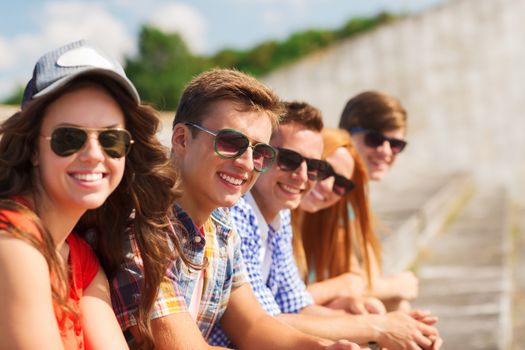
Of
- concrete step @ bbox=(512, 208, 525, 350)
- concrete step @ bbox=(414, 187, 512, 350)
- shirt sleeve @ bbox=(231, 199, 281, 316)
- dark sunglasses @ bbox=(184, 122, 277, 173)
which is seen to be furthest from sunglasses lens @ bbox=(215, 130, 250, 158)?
concrete step @ bbox=(512, 208, 525, 350)

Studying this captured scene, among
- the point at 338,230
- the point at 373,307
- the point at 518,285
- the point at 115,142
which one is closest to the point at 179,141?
the point at 115,142

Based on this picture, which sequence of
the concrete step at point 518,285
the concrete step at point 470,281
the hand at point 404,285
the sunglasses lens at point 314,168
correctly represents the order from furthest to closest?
the concrete step at point 518,285
the concrete step at point 470,281
the hand at point 404,285
the sunglasses lens at point 314,168

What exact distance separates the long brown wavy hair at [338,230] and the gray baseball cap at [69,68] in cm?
202

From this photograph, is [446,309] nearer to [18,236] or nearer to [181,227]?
[181,227]

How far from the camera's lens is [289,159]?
307 centimetres

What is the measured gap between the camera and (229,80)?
224cm

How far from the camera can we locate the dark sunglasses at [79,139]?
1.74m

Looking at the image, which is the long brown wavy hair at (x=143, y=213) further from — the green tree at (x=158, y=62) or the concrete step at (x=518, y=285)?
the green tree at (x=158, y=62)

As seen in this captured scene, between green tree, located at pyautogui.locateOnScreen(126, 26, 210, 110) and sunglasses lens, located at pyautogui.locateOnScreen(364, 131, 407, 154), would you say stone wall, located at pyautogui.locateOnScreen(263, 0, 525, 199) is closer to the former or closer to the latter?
green tree, located at pyautogui.locateOnScreen(126, 26, 210, 110)

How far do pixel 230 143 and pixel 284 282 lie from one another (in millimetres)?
1015

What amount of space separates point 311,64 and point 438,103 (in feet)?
9.80

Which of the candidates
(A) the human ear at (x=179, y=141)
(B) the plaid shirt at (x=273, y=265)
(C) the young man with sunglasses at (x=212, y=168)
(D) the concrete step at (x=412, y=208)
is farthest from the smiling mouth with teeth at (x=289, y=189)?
(D) the concrete step at (x=412, y=208)

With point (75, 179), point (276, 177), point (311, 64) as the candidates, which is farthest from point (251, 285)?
point (311, 64)

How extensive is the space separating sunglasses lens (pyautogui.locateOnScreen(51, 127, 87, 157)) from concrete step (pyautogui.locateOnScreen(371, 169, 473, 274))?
3.46m
